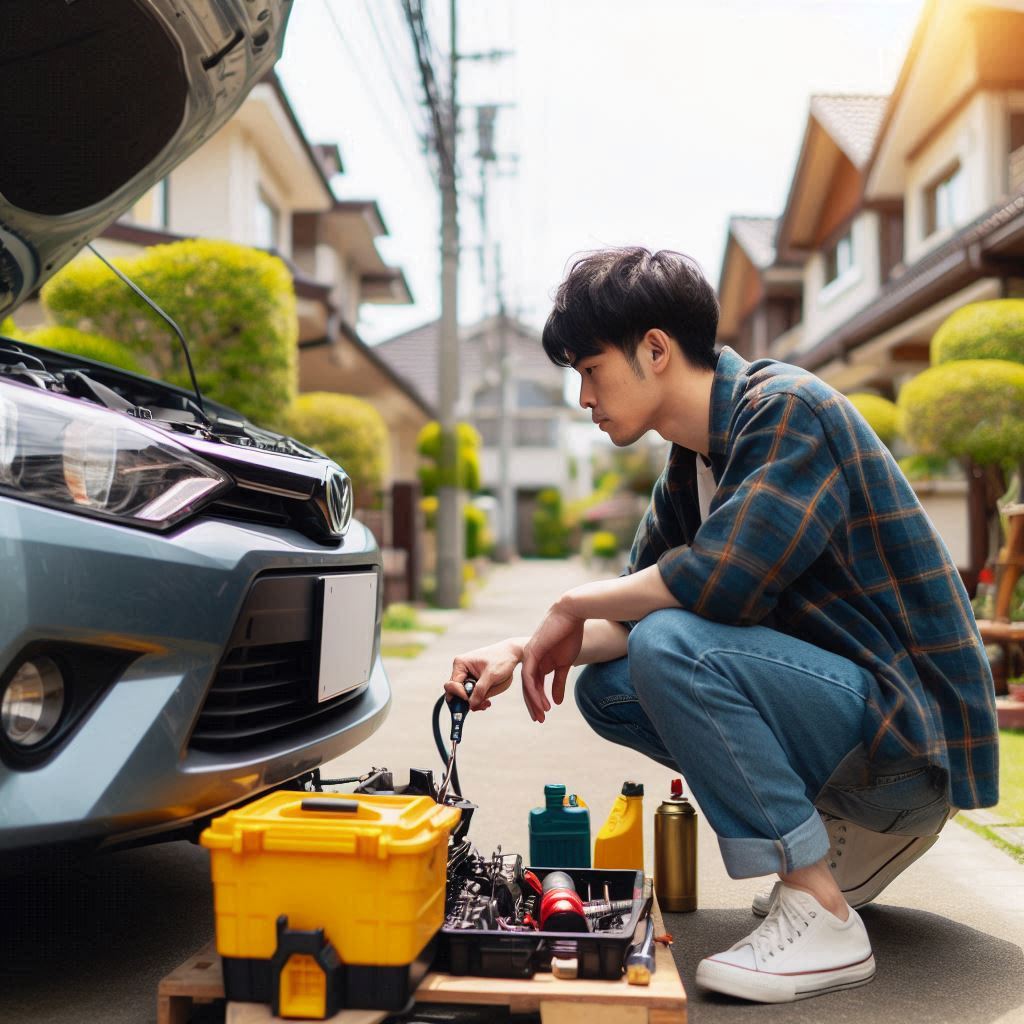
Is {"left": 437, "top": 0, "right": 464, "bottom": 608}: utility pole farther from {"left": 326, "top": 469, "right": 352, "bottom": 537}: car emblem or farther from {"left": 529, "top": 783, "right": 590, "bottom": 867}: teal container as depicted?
{"left": 529, "top": 783, "right": 590, "bottom": 867}: teal container

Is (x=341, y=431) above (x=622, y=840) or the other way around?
above

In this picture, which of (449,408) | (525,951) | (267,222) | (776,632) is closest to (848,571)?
(776,632)

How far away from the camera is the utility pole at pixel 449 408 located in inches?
497

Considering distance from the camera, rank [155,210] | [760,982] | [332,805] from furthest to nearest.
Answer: [155,210], [760,982], [332,805]

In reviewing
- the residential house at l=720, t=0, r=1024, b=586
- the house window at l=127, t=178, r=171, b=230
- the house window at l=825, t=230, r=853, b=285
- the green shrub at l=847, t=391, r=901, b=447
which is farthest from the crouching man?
the house window at l=825, t=230, r=853, b=285

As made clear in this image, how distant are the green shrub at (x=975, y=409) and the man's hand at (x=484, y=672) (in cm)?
496

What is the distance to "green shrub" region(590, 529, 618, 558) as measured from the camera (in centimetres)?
2584

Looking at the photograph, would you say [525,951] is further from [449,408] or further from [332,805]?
[449,408]

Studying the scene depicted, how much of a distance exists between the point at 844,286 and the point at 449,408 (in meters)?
6.00

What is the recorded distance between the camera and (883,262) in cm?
1420

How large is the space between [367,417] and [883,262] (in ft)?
26.0

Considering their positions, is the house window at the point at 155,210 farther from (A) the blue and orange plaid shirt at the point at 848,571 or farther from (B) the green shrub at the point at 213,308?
(A) the blue and orange plaid shirt at the point at 848,571

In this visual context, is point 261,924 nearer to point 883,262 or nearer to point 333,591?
point 333,591

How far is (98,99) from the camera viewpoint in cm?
271
